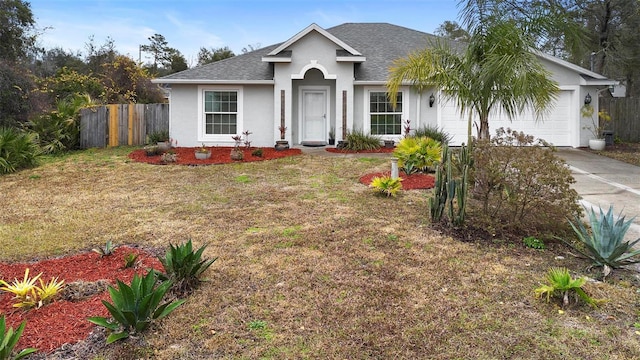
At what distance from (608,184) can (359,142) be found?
23.0 ft

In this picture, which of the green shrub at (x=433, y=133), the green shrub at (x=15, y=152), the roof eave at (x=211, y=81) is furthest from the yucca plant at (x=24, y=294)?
the green shrub at (x=433, y=133)

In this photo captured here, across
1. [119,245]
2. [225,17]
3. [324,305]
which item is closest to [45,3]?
[225,17]

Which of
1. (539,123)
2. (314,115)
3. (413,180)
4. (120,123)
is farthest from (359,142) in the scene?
(120,123)

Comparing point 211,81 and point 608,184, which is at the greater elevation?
point 211,81

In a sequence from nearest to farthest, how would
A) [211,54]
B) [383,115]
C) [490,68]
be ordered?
[490,68]
[383,115]
[211,54]

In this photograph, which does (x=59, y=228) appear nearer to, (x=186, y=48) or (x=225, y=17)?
(x=225, y=17)

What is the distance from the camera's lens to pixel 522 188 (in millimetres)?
5375

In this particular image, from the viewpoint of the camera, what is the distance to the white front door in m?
15.3

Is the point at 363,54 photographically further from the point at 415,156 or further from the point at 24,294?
the point at 24,294

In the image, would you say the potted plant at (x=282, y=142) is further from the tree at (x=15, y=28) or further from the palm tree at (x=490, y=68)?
the tree at (x=15, y=28)

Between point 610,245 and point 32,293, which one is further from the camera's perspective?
point 610,245

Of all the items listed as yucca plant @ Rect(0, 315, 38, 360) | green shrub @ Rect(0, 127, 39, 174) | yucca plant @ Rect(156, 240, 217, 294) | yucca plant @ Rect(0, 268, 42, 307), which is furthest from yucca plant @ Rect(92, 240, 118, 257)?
green shrub @ Rect(0, 127, 39, 174)

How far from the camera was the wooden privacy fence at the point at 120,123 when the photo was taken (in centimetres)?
1552

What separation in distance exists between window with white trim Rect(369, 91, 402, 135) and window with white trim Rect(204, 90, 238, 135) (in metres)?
4.73
